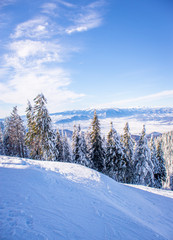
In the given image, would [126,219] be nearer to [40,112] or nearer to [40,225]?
[40,225]

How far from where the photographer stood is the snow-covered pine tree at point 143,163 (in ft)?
67.0

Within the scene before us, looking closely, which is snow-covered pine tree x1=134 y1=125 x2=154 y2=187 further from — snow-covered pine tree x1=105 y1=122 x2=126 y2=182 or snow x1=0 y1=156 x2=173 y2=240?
snow x1=0 y1=156 x2=173 y2=240

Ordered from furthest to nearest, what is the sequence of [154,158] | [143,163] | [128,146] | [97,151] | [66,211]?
[154,158]
[128,146]
[97,151]
[143,163]
[66,211]

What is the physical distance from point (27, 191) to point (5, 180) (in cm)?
147

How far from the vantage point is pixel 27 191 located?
547 centimetres

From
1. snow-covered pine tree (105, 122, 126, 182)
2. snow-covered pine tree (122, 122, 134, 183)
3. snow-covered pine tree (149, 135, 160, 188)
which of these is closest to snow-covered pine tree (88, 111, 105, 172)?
snow-covered pine tree (105, 122, 126, 182)

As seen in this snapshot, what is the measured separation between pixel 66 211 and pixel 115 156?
52.1 ft

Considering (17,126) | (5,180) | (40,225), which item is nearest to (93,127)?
(17,126)

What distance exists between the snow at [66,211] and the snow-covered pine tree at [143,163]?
41.7 feet

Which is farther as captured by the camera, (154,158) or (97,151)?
(154,158)

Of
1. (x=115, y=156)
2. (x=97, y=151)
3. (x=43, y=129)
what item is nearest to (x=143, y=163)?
(x=115, y=156)

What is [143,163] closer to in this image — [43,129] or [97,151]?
[97,151]

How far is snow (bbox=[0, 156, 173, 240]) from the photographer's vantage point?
379cm

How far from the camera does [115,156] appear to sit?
19.6 metres
